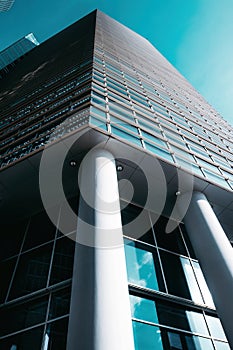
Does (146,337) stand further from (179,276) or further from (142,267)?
(179,276)

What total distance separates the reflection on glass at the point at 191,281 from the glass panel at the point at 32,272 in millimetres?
5756

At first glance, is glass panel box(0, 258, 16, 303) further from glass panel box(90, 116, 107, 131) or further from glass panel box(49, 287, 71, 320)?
glass panel box(90, 116, 107, 131)

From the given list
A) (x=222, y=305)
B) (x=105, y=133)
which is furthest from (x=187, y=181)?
(x=222, y=305)

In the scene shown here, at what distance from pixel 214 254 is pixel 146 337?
3.70 m

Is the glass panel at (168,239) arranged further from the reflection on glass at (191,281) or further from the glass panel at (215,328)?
the glass panel at (215,328)

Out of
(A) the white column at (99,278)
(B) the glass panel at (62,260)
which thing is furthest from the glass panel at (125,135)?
(B) the glass panel at (62,260)

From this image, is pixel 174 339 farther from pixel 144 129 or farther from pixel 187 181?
pixel 144 129

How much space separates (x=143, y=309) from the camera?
779cm

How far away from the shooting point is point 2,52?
116438mm

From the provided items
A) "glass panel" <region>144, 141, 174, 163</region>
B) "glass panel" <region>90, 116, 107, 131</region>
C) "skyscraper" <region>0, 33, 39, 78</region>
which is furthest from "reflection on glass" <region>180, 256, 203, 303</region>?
"skyscraper" <region>0, 33, 39, 78</region>

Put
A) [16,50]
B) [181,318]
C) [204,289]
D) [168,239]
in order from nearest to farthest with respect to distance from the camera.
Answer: [181,318]
[204,289]
[168,239]
[16,50]

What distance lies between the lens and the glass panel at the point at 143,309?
752 centimetres

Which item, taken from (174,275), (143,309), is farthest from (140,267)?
(174,275)

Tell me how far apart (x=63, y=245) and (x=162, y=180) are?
5307mm
